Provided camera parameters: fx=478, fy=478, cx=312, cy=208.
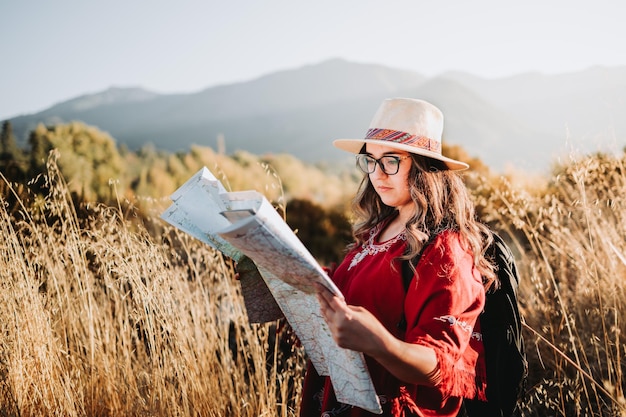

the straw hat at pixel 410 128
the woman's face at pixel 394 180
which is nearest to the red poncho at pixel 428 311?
the woman's face at pixel 394 180

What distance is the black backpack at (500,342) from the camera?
162cm

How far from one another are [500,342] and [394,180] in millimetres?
661

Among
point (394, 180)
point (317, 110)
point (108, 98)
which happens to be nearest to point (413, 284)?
point (394, 180)

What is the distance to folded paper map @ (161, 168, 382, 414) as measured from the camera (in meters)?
1.06

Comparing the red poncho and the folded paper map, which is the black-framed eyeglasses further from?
the folded paper map

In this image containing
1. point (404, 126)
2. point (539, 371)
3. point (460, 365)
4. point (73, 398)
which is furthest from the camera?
point (539, 371)

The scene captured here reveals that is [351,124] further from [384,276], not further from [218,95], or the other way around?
[384,276]

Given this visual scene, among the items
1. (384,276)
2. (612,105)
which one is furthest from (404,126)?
(612,105)

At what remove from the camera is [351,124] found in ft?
194

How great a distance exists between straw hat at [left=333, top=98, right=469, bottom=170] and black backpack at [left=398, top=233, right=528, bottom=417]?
0.40m

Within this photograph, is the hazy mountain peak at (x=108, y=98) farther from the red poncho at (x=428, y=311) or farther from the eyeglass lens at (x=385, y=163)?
the red poncho at (x=428, y=311)

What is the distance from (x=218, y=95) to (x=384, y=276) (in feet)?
266

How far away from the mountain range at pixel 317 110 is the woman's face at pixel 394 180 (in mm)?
38707

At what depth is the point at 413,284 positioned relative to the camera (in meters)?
1.35
